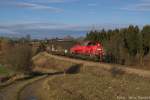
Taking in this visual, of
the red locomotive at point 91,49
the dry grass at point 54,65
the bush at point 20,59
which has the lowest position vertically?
the dry grass at point 54,65

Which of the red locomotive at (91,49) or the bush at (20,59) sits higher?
the red locomotive at (91,49)

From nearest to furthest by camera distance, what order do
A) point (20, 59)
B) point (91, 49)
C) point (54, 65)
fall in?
point (20, 59) < point (91, 49) < point (54, 65)

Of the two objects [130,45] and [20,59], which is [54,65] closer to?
[20,59]

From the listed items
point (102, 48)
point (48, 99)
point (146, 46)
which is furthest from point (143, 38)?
point (48, 99)

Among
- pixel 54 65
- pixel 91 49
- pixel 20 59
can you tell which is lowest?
pixel 54 65

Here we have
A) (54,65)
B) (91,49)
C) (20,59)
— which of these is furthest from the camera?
(54,65)

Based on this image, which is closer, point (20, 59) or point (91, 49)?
point (20, 59)

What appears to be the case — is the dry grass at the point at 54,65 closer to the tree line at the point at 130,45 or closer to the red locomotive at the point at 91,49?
the red locomotive at the point at 91,49

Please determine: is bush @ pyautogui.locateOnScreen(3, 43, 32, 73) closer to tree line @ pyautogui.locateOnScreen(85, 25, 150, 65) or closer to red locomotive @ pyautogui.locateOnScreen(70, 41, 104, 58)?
red locomotive @ pyautogui.locateOnScreen(70, 41, 104, 58)

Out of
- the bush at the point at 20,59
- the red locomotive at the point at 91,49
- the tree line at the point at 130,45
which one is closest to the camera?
the tree line at the point at 130,45

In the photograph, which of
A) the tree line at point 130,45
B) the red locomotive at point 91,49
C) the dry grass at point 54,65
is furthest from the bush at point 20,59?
the tree line at point 130,45

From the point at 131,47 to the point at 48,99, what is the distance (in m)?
34.4

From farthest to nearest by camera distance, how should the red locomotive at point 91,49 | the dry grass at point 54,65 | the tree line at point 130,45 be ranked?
the dry grass at point 54,65, the red locomotive at point 91,49, the tree line at point 130,45

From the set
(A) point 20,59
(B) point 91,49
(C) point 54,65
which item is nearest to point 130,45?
(B) point 91,49
